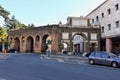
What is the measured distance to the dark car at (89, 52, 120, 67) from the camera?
24.3 metres

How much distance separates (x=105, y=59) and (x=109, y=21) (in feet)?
84.2

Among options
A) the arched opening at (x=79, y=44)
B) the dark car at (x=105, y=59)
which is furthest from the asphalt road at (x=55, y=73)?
the arched opening at (x=79, y=44)

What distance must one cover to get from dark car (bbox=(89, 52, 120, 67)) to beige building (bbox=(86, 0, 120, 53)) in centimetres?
1971

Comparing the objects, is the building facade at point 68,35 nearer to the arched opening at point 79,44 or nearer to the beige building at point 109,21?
the beige building at point 109,21

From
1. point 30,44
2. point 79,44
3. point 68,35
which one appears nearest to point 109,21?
point 68,35

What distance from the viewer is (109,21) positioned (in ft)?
163

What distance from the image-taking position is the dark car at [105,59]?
24.3m

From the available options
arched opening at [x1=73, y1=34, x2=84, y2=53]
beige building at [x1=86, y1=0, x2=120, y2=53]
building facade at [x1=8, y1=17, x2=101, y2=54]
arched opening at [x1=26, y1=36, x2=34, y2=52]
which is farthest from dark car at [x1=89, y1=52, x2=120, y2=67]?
arched opening at [x1=26, y1=36, x2=34, y2=52]

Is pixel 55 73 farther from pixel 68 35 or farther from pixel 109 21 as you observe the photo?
pixel 68 35

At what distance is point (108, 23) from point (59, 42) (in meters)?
11.7

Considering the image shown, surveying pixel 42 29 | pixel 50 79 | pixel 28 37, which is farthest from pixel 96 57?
pixel 28 37

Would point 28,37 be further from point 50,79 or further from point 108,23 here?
point 50,79

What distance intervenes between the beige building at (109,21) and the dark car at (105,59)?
19.7 m

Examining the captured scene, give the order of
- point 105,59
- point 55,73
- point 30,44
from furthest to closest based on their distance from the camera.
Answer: point 30,44, point 105,59, point 55,73
